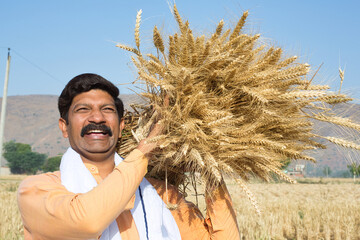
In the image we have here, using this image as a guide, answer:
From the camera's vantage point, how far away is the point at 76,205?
1565 millimetres

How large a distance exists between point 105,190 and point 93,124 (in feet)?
1.60

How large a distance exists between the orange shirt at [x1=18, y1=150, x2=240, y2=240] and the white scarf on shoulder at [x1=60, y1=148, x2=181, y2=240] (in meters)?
0.05

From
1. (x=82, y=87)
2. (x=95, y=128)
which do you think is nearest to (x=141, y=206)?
(x=95, y=128)

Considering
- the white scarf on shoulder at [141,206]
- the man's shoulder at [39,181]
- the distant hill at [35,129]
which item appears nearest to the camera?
the man's shoulder at [39,181]

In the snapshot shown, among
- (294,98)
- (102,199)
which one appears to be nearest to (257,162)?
(294,98)

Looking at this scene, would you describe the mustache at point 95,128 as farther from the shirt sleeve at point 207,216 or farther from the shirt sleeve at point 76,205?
the shirt sleeve at point 207,216

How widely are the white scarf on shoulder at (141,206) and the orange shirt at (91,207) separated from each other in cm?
5

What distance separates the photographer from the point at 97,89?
2111 mm

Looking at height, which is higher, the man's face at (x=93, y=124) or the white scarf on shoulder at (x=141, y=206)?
the man's face at (x=93, y=124)

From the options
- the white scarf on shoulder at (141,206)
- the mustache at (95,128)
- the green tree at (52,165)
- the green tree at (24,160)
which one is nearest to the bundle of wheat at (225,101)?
the mustache at (95,128)

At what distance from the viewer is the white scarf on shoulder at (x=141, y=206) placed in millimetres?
1918

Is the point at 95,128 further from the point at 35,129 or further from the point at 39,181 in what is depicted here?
the point at 35,129

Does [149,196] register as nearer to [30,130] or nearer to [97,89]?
[97,89]

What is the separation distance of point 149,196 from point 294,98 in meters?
0.99
